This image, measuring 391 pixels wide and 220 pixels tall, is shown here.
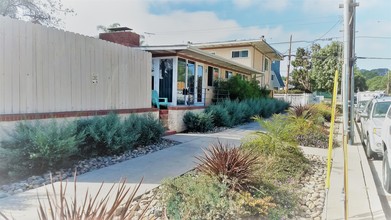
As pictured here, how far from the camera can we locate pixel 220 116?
42.0 feet

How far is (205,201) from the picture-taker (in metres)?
3.58

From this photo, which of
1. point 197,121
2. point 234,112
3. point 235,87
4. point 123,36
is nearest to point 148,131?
point 197,121

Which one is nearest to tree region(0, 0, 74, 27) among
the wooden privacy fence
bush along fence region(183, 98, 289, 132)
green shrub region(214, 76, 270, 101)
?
the wooden privacy fence

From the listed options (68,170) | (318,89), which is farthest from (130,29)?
(318,89)

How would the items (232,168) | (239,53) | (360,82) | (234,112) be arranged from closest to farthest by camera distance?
(232,168), (234,112), (239,53), (360,82)

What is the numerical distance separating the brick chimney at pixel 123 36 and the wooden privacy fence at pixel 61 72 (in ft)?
10.5

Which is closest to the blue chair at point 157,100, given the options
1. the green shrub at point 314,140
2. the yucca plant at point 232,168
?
the green shrub at point 314,140

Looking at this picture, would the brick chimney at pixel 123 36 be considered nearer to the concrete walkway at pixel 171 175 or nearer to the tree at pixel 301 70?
the concrete walkway at pixel 171 175

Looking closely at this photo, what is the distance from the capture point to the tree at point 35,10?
14359 mm

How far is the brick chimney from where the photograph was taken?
12078 millimetres

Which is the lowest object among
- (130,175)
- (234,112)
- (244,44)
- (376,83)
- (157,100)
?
(130,175)

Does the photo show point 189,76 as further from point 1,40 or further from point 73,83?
point 1,40

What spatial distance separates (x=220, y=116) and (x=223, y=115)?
0.14 meters

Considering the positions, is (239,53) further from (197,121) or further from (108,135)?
(108,135)
